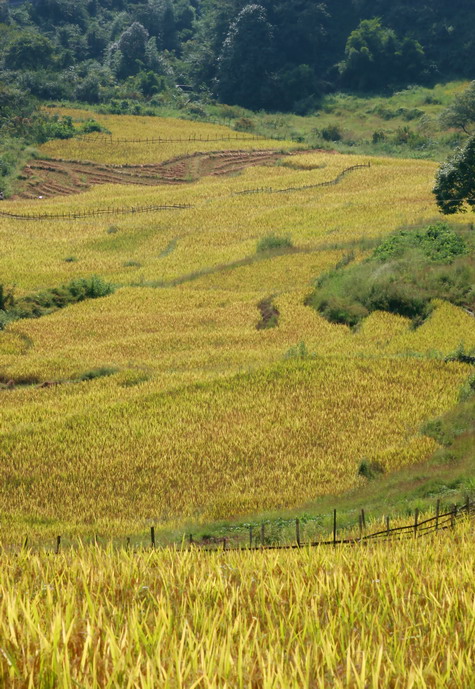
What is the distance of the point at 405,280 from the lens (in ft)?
119

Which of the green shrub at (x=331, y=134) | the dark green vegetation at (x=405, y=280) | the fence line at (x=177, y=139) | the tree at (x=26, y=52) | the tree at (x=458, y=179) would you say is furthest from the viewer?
the tree at (x=26, y=52)

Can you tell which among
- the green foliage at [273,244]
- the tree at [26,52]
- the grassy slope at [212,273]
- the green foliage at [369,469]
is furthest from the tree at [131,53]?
the green foliage at [369,469]

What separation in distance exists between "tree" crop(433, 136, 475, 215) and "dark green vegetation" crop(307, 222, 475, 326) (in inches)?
218

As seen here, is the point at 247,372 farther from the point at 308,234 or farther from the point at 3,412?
the point at 308,234

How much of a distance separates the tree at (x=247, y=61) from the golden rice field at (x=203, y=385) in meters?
99.5

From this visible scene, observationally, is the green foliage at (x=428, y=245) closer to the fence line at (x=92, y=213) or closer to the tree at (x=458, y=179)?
the tree at (x=458, y=179)

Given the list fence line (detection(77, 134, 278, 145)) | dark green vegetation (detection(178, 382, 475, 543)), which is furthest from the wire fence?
dark green vegetation (detection(178, 382, 475, 543))

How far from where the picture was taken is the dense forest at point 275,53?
5615 inches

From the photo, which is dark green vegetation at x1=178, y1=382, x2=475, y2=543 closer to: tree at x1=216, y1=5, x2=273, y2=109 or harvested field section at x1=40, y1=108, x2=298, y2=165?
harvested field section at x1=40, y1=108, x2=298, y2=165

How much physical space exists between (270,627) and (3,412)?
20.4 meters

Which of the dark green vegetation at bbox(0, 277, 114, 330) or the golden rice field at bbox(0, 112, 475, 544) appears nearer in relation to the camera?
the golden rice field at bbox(0, 112, 475, 544)

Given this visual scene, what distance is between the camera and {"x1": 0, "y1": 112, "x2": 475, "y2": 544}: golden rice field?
18.7 meters

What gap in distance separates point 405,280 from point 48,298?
17625 mm

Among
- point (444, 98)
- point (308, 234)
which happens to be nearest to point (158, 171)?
point (308, 234)
